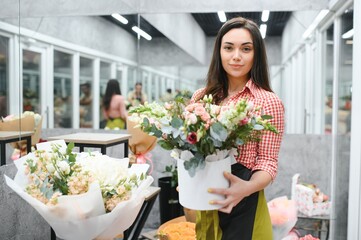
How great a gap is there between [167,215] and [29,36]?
2.03 m

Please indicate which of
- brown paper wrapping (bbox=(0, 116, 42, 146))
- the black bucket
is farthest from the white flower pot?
the black bucket

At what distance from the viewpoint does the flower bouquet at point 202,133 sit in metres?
1.21

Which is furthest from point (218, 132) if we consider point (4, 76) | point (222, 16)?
point (222, 16)

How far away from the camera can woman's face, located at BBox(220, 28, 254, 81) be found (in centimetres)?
150

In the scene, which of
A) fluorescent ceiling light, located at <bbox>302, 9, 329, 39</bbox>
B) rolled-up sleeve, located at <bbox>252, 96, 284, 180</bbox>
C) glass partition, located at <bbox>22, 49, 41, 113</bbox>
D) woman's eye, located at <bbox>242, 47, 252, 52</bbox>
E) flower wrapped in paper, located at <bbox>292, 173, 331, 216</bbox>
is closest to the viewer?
rolled-up sleeve, located at <bbox>252, 96, 284, 180</bbox>

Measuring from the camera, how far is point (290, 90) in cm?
405

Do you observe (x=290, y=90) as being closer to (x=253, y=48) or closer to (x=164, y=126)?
(x=253, y=48)

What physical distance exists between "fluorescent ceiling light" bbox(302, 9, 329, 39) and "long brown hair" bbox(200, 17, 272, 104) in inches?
103

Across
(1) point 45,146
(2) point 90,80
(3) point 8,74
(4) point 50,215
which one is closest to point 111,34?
(2) point 90,80

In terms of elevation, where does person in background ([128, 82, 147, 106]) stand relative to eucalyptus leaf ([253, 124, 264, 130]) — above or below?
above

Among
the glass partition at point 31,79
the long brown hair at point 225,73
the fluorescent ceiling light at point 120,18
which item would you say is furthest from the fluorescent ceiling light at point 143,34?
the long brown hair at point 225,73

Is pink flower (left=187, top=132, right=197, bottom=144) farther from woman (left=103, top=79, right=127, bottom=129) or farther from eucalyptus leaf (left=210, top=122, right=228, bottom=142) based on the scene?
woman (left=103, top=79, right=127, bottom=129)

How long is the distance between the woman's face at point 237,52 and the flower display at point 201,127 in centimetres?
27

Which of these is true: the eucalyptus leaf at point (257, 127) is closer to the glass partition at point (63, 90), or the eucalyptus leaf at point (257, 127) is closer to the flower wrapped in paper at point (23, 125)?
the flower wrapped in paper at point (23, 125)
